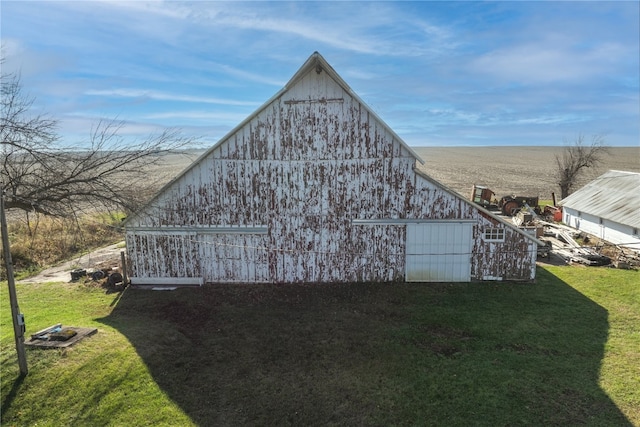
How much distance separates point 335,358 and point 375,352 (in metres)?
Result: 1.24

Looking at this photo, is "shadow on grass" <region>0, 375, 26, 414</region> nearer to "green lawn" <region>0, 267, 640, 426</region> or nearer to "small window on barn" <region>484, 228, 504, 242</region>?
"green lawn" <region>0, 267, 640, 426</region>

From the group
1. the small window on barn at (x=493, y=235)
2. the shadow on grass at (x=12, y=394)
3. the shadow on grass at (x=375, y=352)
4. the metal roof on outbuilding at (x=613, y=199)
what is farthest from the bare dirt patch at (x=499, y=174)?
the metal roof on outbuilding at (x=613, y=199)

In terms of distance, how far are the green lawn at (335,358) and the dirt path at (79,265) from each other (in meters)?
2.32

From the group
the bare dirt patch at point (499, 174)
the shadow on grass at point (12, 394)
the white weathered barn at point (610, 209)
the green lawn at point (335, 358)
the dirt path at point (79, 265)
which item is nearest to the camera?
the shadow on grass at point (12, 394)

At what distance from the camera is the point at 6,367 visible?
9805mm

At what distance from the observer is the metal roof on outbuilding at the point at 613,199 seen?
75.5 ft

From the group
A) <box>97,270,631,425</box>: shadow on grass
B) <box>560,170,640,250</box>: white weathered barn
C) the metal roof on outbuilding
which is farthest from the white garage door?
the metal roof on outbuilding

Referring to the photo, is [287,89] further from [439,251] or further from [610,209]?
[610,209]

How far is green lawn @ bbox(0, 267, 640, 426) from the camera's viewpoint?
887cm

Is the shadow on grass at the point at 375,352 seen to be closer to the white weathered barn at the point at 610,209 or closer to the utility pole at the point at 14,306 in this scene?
the utility pole at the point at 14,306

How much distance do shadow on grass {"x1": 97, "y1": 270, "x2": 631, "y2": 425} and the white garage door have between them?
2.05ft

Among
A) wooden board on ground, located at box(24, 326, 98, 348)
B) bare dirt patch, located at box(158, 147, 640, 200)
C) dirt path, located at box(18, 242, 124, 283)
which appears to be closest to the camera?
wooden board on ground, located at box(24, 326, 98, 348)

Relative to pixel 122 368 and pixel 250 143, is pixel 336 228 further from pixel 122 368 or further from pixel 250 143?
pixel 122 368

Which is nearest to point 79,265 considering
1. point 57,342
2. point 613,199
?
point 57,342
